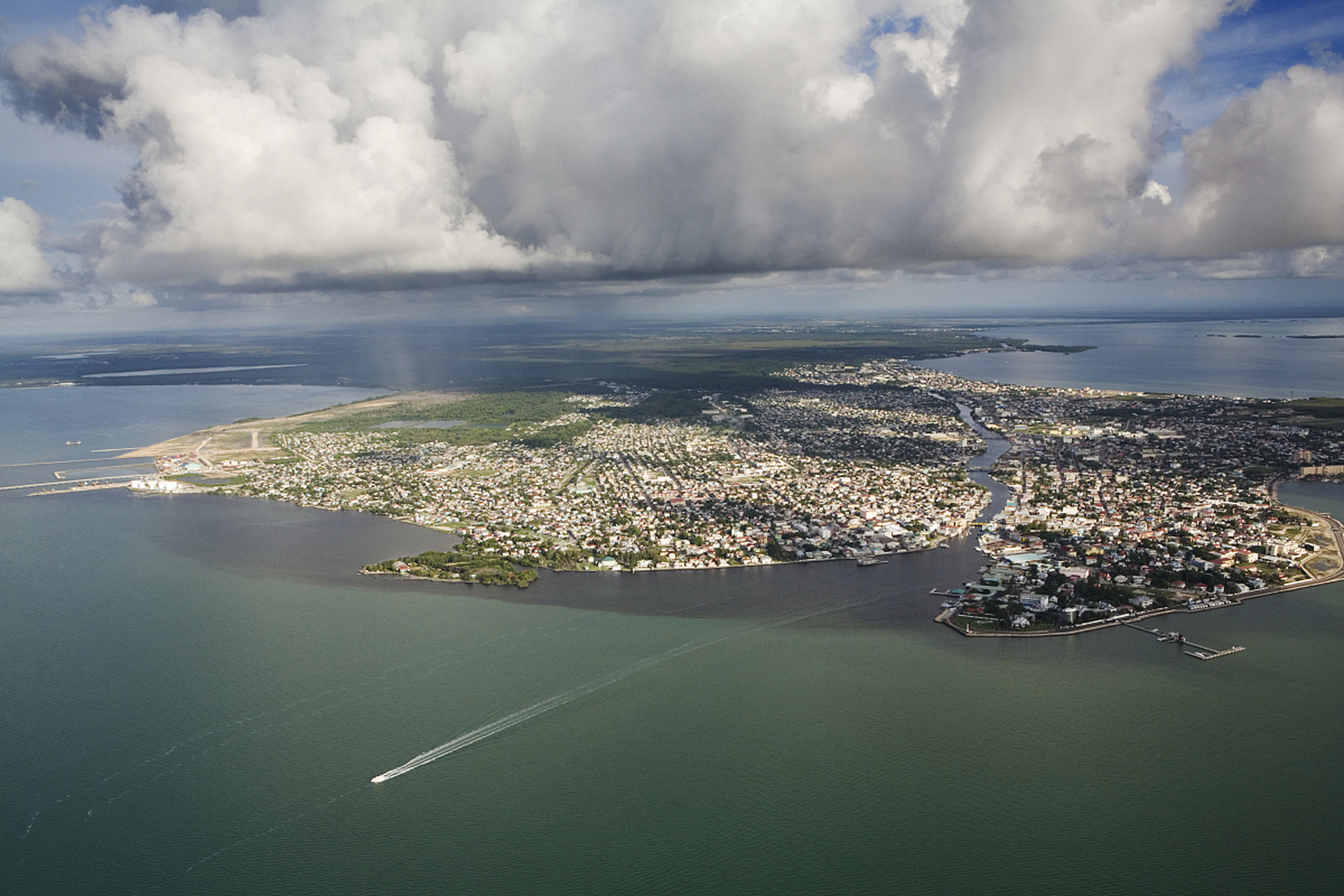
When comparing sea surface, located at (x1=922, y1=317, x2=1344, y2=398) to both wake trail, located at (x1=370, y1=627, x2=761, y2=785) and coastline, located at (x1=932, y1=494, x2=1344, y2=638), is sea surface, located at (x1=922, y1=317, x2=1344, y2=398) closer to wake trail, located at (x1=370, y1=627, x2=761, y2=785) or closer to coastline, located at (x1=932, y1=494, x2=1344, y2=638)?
coastline, located at (x1=932, y1=494, x2=1344, y2=638)

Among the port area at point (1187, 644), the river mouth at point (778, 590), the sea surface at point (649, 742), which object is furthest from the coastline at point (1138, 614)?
the river mouth at point (778, 590)

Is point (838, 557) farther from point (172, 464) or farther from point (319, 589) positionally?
point (172, 464)

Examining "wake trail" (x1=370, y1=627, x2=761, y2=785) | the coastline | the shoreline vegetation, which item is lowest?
the coastline

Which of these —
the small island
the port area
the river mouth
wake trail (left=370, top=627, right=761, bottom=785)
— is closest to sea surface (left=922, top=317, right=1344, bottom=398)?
the small island

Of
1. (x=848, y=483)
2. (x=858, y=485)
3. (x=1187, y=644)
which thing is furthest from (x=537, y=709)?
(x=848, y=483)

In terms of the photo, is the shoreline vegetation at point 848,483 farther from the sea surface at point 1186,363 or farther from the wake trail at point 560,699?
the sea surface at point 1186,363

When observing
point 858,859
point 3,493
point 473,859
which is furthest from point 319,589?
point 3,493

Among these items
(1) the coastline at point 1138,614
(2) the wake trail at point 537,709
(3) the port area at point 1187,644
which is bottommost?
(3) the port area at point 1187,644
